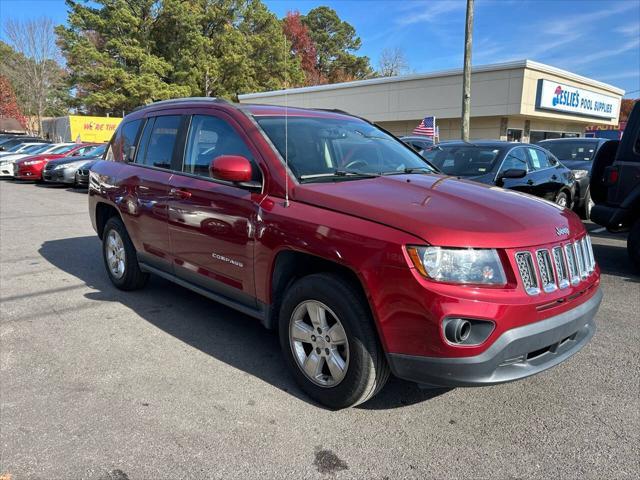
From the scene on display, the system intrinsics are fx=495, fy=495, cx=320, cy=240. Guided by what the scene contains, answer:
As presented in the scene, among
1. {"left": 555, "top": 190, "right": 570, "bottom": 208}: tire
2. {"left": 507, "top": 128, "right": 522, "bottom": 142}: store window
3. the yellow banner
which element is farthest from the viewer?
the yellow banner

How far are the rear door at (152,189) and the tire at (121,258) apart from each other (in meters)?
0.25

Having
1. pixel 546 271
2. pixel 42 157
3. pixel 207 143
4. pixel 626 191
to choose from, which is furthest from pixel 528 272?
pixel 42 157

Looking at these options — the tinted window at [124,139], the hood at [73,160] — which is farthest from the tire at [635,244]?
the hood at [73,160]

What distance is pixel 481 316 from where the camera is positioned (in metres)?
2.46

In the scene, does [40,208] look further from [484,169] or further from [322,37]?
[322,37]

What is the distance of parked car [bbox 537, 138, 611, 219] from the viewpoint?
31.7 ft

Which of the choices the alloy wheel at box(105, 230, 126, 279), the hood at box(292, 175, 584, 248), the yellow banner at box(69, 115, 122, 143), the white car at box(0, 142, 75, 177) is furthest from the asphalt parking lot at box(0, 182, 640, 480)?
the yellow banner at box(69, 115, 122, 143)

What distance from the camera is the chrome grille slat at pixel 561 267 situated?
2795mm

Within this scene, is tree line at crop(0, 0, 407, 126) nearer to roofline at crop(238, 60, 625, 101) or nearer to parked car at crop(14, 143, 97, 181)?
roofline at crop(238, 60, 625, 101)

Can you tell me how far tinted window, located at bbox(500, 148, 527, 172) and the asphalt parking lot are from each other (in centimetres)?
315

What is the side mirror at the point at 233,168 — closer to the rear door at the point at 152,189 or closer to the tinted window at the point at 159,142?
the rear door at the point at 152,189

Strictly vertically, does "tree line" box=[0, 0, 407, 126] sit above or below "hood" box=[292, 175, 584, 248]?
above

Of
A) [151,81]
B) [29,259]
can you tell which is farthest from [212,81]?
[29,259]

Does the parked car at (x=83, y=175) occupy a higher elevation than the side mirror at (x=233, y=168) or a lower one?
lower
